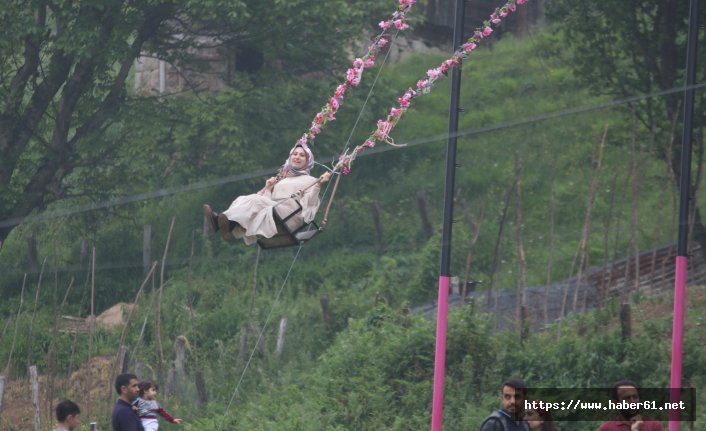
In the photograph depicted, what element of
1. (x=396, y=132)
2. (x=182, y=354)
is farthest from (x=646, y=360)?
(x=396, y=132)

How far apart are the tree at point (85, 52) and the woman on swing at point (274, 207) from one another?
9.72 metres

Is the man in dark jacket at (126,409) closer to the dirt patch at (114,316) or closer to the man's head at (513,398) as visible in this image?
the man's head at (513,398)

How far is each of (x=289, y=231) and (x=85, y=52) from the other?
34.2 ft

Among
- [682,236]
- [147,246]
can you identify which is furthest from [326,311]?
[682,236]

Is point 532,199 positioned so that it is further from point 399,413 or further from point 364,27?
point 399,413

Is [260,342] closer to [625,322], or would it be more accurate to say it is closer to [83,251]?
[625,322]

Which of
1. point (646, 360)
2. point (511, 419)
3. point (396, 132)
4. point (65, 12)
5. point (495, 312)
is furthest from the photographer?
point (396, 132)

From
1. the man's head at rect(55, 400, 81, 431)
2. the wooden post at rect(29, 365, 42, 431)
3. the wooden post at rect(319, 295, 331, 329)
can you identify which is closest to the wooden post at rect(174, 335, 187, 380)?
the wooden post at rect(29, 365, 42, 431)

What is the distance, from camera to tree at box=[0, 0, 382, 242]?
20.8 m

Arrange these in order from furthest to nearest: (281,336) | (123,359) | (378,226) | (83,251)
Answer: (83,251) → (378,226) → (281,336) → (123,359)

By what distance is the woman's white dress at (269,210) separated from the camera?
1122cm

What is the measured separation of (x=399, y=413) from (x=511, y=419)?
677 centimetres

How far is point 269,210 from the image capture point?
37.1 ft

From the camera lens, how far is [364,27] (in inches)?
937
